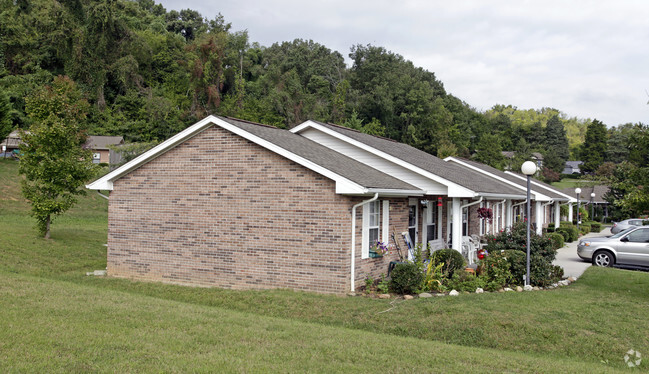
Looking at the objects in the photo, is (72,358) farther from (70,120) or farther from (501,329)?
(70,120)

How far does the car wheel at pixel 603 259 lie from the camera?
63.4 feet

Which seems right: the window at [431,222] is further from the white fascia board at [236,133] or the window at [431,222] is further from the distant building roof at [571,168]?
the distant building roof at [571,168]

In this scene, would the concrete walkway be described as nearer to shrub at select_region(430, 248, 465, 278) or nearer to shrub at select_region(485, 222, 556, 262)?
shrub at select_region(485, 222, 556, 262)

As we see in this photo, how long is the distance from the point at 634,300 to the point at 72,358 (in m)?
11.8

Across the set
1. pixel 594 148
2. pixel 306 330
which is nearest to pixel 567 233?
pixel 306 330

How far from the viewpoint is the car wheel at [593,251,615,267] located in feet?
63.4

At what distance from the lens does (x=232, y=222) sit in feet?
43.6

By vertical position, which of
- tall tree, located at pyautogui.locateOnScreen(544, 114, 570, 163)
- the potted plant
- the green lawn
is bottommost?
the green lawn

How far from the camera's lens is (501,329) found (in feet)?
30.3

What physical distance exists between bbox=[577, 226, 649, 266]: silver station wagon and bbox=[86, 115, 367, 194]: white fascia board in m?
12.5

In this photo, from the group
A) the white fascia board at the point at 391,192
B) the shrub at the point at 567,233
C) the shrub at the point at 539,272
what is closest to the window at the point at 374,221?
the white fascia board at the point at 391,192

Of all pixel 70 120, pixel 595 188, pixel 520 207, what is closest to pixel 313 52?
pixel 595 188

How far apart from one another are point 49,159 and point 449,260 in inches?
582

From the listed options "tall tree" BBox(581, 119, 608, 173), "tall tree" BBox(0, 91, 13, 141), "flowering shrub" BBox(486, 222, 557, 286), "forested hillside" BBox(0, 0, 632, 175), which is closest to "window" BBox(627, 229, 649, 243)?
"flowering shrub" BBox(486, 222, 557, 286)
